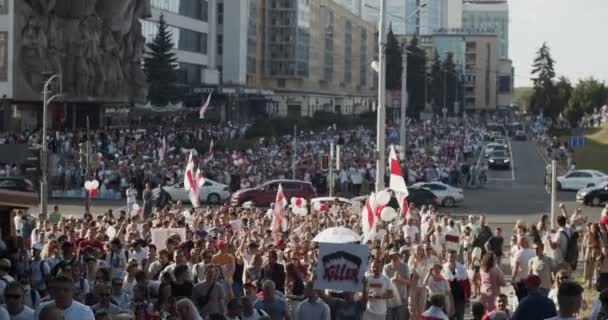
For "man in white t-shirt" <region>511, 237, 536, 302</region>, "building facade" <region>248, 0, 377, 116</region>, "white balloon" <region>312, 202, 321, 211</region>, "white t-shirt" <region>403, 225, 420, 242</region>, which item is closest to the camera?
"man in white t-shirt" <region>511, 237, 536, 302</region>

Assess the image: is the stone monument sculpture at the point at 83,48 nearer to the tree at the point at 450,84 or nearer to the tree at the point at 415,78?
the tree at the point at 415,78

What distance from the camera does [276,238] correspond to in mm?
23812

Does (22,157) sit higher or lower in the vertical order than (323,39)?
lower

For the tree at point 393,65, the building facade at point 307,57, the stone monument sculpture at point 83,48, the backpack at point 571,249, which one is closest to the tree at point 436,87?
the building facade at point 307,57

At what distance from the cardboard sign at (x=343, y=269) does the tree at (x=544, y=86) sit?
132 metres

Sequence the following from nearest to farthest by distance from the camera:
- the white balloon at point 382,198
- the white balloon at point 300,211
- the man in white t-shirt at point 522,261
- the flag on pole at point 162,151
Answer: the man in white t-shirt at point 522,261, the white balloon at point 382,198, the white balloon at point 300,211, the flag on pole at point 162,151

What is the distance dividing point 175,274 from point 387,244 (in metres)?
7.62

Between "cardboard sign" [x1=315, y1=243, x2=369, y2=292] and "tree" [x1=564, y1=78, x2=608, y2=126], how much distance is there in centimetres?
11232

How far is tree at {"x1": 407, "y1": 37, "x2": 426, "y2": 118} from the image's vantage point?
476 feet

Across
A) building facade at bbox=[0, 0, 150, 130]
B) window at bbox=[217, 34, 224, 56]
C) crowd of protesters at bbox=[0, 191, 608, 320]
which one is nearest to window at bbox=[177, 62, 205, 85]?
window at bbox=[217, 34, 224, 56]

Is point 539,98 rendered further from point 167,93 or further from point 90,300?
point 90,300

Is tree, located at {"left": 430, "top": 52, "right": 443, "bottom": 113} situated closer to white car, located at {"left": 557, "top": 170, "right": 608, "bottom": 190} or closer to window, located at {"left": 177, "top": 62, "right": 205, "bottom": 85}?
window, located at {"left": 177, "top": 62, "right": 205, "bottom": 85}

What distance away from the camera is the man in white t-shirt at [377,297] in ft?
51.2

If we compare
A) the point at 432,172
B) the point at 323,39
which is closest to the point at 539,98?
the point at 323,39
